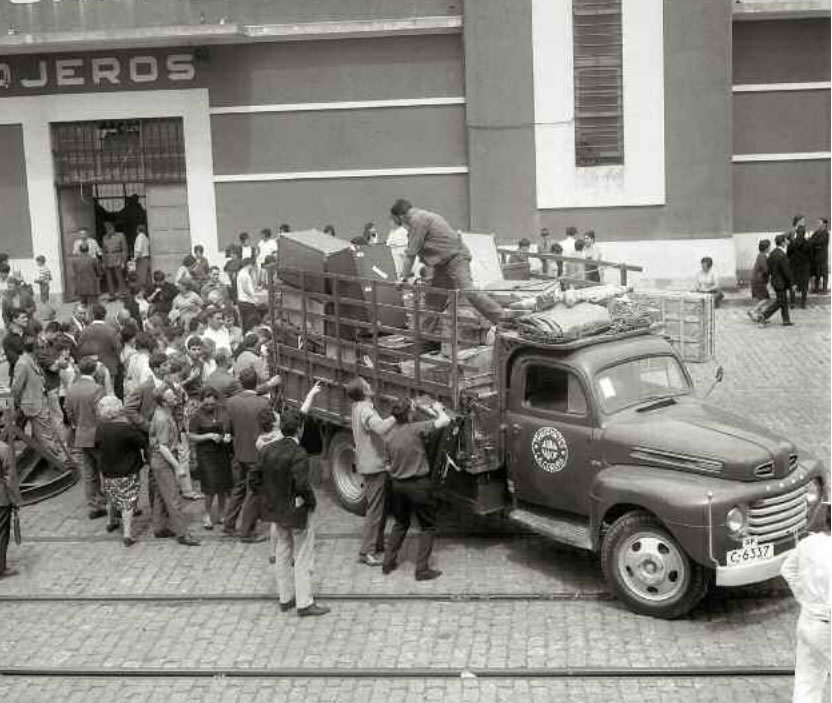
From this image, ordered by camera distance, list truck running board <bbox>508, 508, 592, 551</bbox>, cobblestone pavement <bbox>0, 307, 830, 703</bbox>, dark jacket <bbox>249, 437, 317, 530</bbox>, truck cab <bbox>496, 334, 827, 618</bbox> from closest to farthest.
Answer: cobblestone pavement <bbox>0, 307, 830, 703</bbox> → truck cab <bbox>496, 334, 827, 618</bbox> → dark jacket <bbox>249, 437, 317, 530</bbox> → truck running board <bbox>508, 508, 592, 551</bbox>

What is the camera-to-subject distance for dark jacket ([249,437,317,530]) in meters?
10.5

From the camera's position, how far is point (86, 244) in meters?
24.4

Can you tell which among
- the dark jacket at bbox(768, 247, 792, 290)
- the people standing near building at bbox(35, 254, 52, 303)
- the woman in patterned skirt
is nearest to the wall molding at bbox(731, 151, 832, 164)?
the dark jacket at bbox(768, 247, 792, 290)

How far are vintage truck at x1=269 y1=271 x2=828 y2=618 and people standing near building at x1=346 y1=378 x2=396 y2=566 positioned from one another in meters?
0.64

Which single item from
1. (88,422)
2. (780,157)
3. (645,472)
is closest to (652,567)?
(645,472)

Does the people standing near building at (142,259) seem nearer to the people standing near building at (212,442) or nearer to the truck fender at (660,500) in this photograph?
the people standing near building at (212,442)

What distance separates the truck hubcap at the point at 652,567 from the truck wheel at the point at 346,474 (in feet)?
12.3

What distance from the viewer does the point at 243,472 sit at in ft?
41.9

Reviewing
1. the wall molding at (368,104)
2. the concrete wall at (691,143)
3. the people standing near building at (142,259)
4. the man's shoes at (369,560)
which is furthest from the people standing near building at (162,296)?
the man's shoes at (369,560)

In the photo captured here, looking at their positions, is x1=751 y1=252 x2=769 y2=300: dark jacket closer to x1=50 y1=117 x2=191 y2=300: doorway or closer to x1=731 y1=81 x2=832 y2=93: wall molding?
x1=731 y1=81 x2=832 y2=93: wall molding

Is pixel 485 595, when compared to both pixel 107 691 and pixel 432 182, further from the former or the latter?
pixel 432 182

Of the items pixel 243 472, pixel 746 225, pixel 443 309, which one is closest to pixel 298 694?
pixel 243 472

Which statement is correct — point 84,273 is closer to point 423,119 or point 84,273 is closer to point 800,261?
point 423,119

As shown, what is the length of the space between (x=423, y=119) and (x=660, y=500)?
16446 mm
